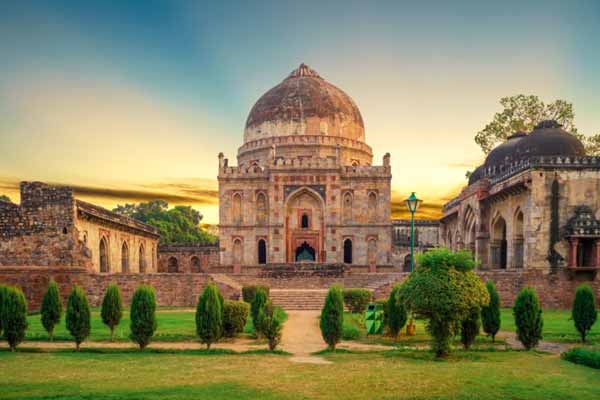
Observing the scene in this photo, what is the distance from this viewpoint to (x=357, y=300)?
71.0ft

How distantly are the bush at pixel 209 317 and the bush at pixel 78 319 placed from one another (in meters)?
2.63

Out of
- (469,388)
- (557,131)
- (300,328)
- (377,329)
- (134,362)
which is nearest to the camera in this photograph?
(469,388)

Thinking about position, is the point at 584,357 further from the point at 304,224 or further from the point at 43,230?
the point at 304,224

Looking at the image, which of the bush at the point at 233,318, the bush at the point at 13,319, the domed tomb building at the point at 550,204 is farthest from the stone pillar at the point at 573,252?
the bush at the point at 13,319

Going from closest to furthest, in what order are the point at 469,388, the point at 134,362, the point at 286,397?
1. the point at 286,397
2. the point at 469,388
3. the point at 134,362

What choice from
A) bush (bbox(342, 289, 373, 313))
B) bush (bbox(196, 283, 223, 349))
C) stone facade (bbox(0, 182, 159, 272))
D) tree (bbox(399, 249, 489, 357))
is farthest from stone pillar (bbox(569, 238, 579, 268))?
stone facade (bbox(0, 182, 159, 272))

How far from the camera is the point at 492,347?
13.4 meters

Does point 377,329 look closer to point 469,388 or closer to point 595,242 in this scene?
point 469,388

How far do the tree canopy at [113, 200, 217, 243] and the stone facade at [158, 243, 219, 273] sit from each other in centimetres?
702

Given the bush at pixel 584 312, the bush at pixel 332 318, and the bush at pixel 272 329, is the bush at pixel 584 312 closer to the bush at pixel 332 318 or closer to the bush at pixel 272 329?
the bush at pixel 332 318

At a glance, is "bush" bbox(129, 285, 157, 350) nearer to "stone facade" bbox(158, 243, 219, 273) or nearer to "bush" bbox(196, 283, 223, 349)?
"bush" bbox(196, 283, 223, 349)

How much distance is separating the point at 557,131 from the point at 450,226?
13155mm

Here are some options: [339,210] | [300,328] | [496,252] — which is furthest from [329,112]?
[300,328]

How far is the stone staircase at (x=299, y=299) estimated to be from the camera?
2347cm
